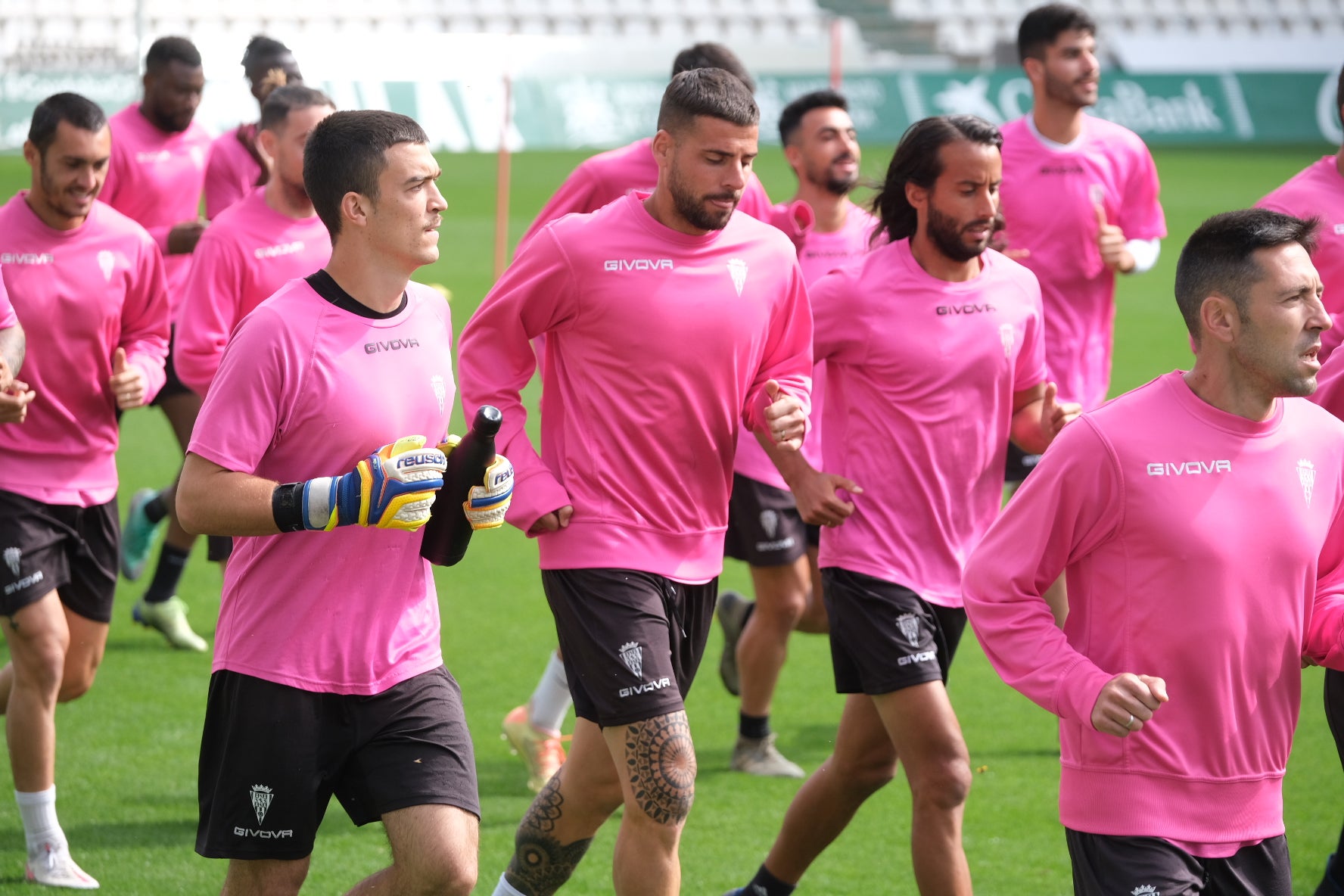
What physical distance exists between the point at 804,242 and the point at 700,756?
2262 millimetres

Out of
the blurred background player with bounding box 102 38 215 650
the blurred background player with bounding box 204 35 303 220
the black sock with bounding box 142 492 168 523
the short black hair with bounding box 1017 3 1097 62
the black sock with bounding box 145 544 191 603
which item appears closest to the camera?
the short black hair with bounding box 1017 3 1097 62

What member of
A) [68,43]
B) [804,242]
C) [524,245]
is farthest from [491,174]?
[524,245]

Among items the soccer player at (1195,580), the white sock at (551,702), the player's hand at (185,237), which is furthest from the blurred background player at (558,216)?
the soccer player at (1195,580)

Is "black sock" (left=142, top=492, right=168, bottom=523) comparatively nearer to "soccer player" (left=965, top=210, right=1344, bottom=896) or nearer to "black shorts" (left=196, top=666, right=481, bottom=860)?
"black shorts" (left=196, top=666, right=481, bottom=860)

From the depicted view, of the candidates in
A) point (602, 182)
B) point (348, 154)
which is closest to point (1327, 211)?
point (602, 182)

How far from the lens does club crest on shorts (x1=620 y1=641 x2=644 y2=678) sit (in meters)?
4.57

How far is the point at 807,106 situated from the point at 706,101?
3.01 metres

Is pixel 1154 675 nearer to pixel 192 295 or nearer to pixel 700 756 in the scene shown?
pixel 700 756

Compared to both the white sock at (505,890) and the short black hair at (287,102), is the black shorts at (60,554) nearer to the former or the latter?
the short black hair at (287,102)

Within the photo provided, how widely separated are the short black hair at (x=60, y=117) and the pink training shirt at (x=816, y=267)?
268 centimetres

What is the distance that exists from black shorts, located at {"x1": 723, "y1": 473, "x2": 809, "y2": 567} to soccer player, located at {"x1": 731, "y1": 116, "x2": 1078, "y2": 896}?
156cm

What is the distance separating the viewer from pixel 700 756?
7.06 meters

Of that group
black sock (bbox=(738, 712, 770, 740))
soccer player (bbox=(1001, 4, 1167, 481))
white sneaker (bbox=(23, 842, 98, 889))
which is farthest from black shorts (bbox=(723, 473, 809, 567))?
white sneaker (bbox=(23, 842, 98, 889))

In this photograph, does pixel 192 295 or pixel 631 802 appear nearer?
pixel 631 802
